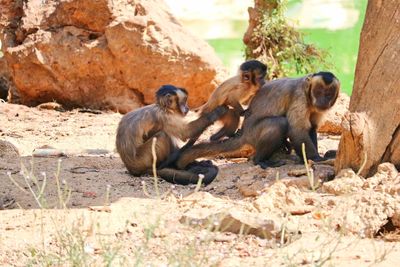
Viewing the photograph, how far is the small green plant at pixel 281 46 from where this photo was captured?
14438mm

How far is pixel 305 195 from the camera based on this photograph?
24.2 feet

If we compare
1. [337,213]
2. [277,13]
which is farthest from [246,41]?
[337,213]

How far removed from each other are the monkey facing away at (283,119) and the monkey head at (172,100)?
0.56 m

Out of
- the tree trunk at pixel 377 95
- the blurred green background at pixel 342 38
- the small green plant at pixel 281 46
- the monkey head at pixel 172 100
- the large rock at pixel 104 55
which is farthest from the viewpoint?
the blurred green background at pixel 342 38

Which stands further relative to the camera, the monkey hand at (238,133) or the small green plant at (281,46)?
the small green plant at (281,46)

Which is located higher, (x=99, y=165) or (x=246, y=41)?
(x=246, y=41)

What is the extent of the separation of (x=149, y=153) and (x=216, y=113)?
0.95 metres

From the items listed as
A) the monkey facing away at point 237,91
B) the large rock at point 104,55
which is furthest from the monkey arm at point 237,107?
the large rock at point 104,55

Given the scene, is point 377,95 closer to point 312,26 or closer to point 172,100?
point 172,100

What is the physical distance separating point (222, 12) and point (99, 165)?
1042 cm

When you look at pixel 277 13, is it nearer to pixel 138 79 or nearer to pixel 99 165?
pixel 138 79

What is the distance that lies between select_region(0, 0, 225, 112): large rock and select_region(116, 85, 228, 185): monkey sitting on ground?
4726mm

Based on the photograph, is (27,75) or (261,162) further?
(27,75)

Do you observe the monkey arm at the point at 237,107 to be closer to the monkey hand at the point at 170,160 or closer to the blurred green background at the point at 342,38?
the monkey hand at the point at 170,160
